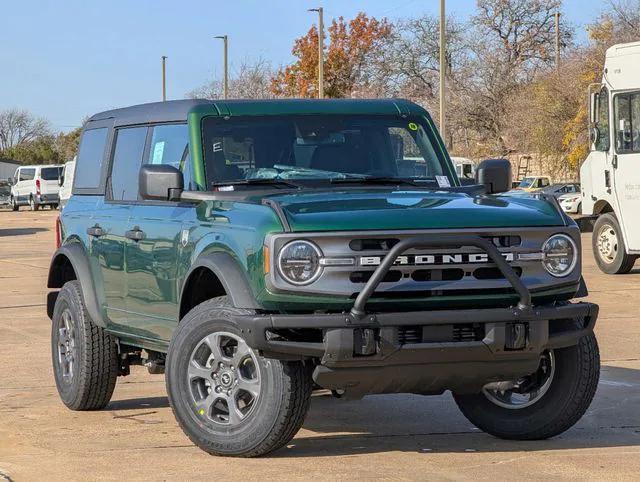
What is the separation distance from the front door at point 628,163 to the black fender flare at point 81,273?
1168 cm

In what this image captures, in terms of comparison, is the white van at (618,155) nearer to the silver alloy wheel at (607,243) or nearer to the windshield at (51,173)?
the silver alloy wheel at (607,243)

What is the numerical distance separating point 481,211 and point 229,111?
6.15ft

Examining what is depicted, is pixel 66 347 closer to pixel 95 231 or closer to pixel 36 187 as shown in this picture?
pixel 95 231

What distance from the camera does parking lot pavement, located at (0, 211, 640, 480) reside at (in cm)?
673

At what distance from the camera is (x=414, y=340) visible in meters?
6.54

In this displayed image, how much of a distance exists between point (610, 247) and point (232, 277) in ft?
47.4

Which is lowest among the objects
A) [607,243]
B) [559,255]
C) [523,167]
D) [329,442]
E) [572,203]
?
[329,442]

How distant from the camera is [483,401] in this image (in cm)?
764

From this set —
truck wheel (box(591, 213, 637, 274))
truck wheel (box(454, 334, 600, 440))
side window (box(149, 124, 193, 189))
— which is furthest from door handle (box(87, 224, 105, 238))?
truck wheel (box(591, 213, 637, 274))

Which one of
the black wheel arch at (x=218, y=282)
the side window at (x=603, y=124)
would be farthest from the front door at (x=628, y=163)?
the black wheel arch at (x=218, y=282)

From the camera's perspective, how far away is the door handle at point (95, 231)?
859 centimetres

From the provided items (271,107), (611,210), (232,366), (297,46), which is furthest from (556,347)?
(297,46)

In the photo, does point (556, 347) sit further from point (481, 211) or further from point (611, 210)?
point (611, 210)

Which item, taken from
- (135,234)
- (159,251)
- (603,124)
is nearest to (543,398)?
(159,251)
